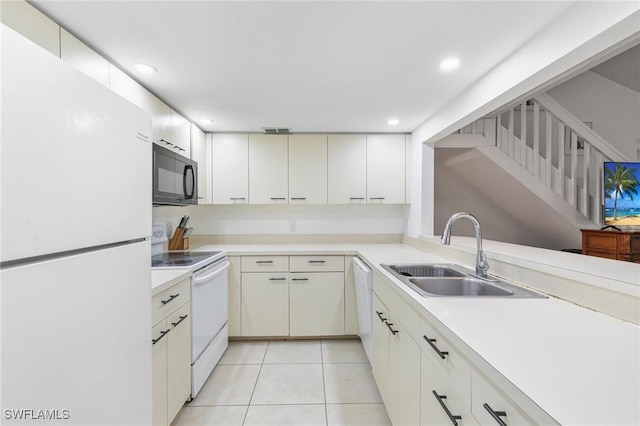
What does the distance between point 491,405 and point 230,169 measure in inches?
113

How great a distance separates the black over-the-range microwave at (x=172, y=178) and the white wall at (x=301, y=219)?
0.88 metres

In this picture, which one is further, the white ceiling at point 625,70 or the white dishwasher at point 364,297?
the white ceiling at point 625,70

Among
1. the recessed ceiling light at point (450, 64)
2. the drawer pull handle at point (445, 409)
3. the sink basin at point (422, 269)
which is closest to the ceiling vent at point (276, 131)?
the recessed ceiling light at point (450, 64)

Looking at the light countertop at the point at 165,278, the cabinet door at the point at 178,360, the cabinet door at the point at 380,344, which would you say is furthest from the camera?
the cabinet door at the point at 380,344

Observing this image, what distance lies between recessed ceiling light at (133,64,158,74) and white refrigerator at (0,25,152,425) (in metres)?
0.95

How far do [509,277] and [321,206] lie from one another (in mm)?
2080

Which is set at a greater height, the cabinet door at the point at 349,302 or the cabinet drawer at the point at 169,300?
the cabinet drawer at the point at 169,300

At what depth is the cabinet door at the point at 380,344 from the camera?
176 cm

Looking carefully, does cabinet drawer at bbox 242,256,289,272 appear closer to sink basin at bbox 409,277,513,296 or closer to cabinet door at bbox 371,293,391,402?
cabinet door at bbox 371,293,391,402

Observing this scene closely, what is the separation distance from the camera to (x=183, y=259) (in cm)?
220

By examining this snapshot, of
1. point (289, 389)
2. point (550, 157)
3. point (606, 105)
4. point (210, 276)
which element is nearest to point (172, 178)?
point (210, 276)

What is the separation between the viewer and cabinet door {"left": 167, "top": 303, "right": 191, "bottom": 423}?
1596 mm

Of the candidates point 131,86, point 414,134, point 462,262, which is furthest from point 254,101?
point 462,262

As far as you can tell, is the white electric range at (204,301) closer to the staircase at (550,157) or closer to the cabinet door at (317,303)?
the cabinet door at (317,303)
